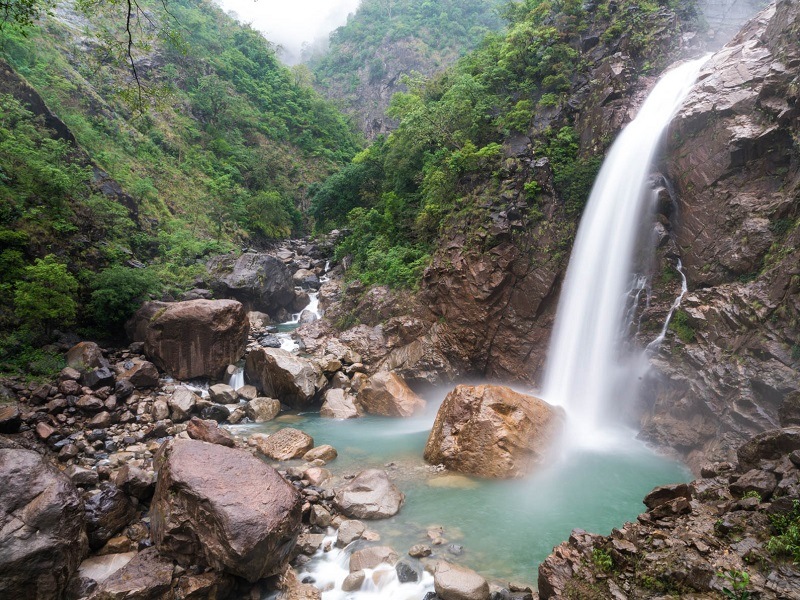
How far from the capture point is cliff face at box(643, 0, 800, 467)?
923cm

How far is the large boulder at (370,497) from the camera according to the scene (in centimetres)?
794

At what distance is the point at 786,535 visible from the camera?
433 centimetres

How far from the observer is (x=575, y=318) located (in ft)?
45.9

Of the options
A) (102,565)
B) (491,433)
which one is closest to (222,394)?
(102,565)

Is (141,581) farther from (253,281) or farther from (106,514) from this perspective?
(253,281)

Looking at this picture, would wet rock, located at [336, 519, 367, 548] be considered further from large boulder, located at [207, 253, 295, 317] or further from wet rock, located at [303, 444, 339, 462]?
large boulder, located at [207, 253, 295, 317]

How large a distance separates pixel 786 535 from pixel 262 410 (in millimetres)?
11927

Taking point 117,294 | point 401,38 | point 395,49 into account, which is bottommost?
point 117,294

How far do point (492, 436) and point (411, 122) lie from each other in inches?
614

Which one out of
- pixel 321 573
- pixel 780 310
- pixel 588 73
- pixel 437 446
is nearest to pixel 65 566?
pixel 321 573

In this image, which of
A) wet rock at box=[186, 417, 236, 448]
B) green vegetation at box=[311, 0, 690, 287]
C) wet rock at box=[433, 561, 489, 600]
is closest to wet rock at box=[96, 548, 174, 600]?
wet rock at box=[186, 417, 236, 448]

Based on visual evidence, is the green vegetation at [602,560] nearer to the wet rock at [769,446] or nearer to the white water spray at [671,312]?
the wet rock at [769,446]

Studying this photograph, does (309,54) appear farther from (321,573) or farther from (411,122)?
(321,573)

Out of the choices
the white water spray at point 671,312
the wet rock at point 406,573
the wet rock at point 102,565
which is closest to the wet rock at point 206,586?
the wet rock at point 102,565
